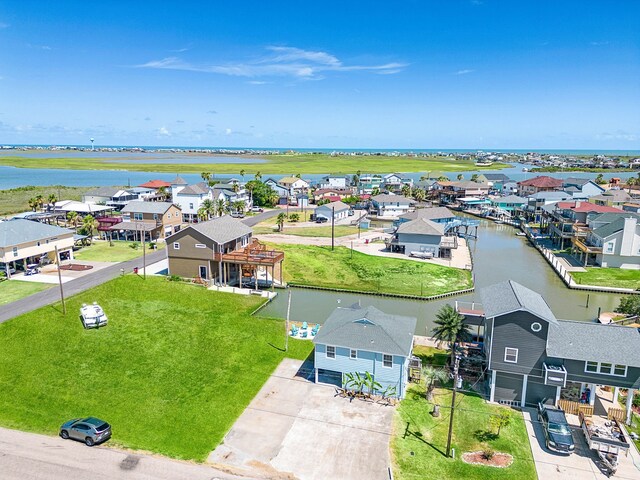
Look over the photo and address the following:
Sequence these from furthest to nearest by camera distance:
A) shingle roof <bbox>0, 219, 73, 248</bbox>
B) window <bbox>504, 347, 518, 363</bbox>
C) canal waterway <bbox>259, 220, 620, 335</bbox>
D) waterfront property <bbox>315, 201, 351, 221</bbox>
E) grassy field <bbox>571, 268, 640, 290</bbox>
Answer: waterfront property <bbox>315, 201, 351, 221</bbox>, grassy field <bbox>571, 268, 640, 290</bbox>, shingle roof <bbox>0, 219, 73, 248</bbox>, canal waterway <bbox>259, 220, 620, 335</bbox>, window <bbox>504, 347, 518, 363</bbox>

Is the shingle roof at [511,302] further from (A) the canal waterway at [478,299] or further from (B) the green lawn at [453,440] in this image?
(A) the canal waterway at [478,299]

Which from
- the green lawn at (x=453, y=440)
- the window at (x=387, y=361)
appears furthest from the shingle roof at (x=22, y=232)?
the green lawn at (x=453, y=440)

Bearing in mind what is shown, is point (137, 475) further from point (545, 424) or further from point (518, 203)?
point (518, 203)

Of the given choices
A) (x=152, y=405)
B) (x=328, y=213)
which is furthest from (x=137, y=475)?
(x=328, y=213)

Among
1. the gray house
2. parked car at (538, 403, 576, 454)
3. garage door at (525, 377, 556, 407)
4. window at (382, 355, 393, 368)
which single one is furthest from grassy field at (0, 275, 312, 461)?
parked car at (538, 403, 576, 454)

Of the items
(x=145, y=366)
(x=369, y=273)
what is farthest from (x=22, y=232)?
(x=369, y=273)

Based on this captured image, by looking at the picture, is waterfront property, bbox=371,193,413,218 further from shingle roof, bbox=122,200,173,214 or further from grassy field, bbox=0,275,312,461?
grassy field, bbox=0,275,312,461
